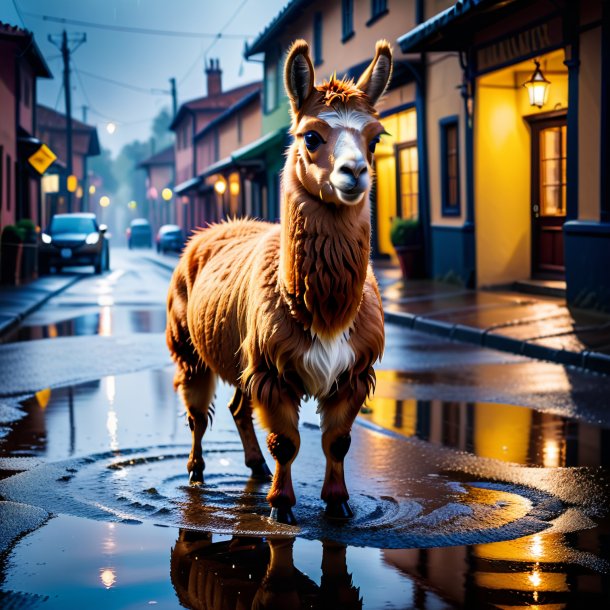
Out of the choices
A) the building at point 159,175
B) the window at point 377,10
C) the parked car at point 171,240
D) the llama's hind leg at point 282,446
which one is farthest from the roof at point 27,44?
the building at point 159,175

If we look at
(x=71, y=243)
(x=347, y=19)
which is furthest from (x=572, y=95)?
(x=71, y=243)

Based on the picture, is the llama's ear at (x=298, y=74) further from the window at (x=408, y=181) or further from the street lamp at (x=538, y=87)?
the window at (x=408, y=181)

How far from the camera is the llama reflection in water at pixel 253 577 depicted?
3.98 meters

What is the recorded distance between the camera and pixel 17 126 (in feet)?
116

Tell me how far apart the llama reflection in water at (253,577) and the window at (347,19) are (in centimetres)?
2505

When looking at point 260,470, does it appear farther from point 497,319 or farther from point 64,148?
point 64,148

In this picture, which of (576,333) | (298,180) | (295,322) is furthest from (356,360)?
(576,333)

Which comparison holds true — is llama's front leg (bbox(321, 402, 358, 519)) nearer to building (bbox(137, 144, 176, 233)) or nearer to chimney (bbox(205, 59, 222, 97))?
chimney (bbox(205, 59, 222, 97))

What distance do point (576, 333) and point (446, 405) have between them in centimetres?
409

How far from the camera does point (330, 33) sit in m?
30.9

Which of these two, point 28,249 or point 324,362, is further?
point 28,249

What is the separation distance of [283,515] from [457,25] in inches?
581

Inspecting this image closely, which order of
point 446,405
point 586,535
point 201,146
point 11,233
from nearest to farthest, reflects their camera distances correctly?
point 586,535 → point 446,405 → point 11,233 → point 201,146

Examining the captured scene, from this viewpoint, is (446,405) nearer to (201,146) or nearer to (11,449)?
(11,449)
